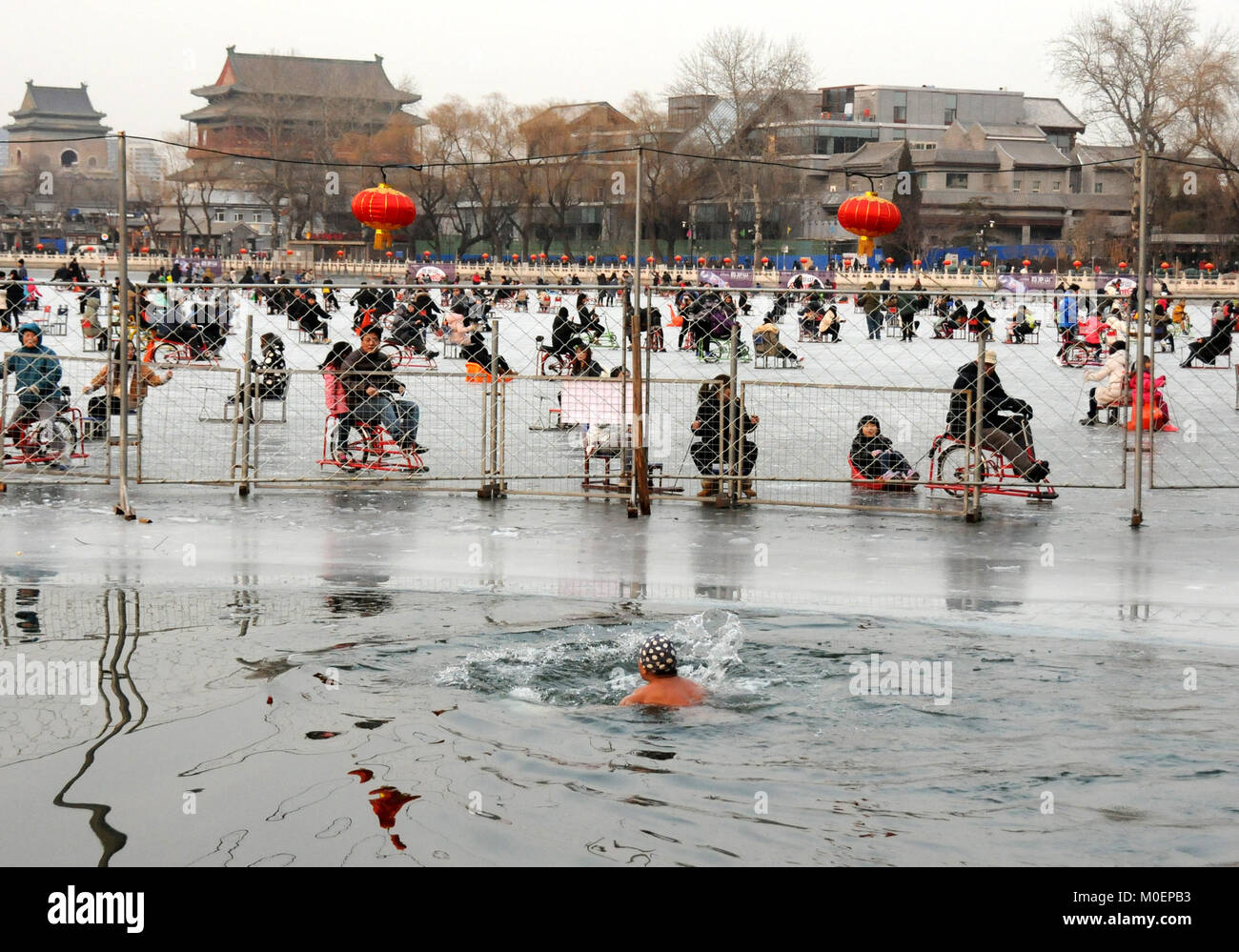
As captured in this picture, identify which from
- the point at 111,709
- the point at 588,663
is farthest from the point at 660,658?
the point at 111,709

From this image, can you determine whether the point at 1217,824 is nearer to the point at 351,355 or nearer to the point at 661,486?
the point at 661,486

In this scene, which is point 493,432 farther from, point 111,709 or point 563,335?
point 563,335

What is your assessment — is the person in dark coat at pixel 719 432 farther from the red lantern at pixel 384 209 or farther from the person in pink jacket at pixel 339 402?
the red lantern at pixel 384 209

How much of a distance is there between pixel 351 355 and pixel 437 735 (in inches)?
306

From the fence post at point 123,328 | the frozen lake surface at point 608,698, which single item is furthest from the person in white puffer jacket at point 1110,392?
the fence post at point 123,328

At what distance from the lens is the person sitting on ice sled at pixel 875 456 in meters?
12.4

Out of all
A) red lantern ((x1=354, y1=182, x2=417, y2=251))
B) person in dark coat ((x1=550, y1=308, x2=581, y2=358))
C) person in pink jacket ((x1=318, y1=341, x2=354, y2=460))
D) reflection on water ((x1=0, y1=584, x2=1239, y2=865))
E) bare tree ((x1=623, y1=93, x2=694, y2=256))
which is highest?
bare tree ((x1=623, y1=93, x2=694, y2=256))

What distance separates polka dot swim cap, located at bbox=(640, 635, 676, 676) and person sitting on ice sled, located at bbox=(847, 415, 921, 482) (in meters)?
6.04

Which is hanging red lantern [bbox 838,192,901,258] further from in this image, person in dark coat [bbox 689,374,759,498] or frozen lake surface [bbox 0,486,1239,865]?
frozen lake surface [bbox 0,486,1239,865]

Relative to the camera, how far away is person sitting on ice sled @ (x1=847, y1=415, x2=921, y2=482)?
12.4 m

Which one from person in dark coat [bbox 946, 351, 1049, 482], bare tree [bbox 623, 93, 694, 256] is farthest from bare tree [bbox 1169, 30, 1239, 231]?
person in dark coat [bbox 946, 351, 1049, 482]
